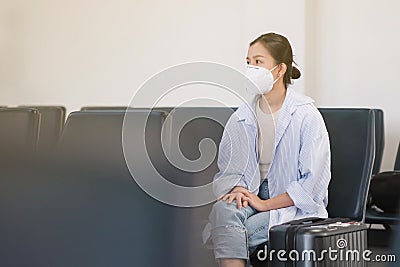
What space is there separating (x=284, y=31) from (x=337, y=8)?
42 centimetres

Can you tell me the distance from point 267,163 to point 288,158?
0.08 metres

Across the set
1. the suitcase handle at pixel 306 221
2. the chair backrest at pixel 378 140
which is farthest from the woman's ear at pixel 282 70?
the chair backrest at pixel 378 140

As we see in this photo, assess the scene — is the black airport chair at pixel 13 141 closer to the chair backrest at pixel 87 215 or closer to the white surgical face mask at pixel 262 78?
the chair backrest at pixel 87 215

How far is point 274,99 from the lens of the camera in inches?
98.7

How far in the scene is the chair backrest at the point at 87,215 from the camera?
121 centimetres

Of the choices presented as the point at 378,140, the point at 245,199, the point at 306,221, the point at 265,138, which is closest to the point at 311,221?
the point at 306,221

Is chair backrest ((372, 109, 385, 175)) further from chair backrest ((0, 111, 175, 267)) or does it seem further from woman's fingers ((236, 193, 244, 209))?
chair backrest ((0, 111, 175, 267))

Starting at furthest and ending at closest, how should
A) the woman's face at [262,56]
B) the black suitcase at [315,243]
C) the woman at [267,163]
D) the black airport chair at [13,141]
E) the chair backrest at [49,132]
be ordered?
1. the woman's face at [262,56]
2. the woman at [267,163]
3. the black suitcase at [315,243]
4. the chair backrest at [49,132]
5. the black airport chair at [13,141]

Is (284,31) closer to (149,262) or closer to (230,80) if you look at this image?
(230,80)

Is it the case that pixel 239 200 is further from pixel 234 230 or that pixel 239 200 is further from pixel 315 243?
pixel 315 243

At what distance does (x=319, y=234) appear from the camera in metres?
1.98

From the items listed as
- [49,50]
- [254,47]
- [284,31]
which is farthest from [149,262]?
[49,50]

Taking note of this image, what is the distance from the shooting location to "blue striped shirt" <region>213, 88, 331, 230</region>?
7.51ft

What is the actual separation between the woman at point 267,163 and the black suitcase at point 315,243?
0.16 m
